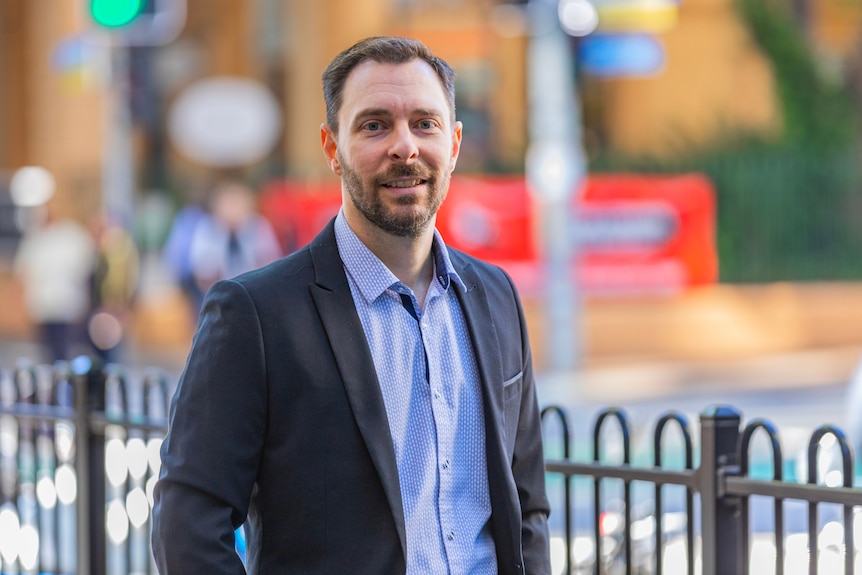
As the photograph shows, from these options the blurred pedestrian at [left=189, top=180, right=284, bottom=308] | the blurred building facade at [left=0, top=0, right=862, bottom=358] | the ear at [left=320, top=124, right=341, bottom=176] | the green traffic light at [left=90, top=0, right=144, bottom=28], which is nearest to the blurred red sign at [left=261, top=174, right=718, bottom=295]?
the blurred building facade at [left=0, top=0, right=862, bottom=358]

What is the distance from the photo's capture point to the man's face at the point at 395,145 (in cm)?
270

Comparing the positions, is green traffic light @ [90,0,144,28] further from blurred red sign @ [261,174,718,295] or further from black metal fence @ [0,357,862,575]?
blurred red sign @ [261,174,718,295]

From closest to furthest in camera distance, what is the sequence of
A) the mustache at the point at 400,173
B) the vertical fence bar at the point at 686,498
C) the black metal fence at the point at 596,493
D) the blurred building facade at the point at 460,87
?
the mustache at the point at 400,173, the black metal fence at the point at 596,493, the vertical fence bar at the point at 686,498, the blurred building facade at the point at 460,87

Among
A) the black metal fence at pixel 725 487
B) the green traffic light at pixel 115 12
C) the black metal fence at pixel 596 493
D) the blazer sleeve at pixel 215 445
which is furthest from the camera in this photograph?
the green traffic light at pixel 115 12

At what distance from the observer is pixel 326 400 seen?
8.73 ft

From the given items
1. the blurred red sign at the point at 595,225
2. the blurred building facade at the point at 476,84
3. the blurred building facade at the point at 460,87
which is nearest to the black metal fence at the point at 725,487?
the blurred building facade at the point at 460,87

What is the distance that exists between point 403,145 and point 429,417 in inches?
20.0

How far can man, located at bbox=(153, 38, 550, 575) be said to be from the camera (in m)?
2.62

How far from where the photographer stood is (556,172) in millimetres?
14523

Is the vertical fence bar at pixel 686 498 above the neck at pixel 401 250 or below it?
below

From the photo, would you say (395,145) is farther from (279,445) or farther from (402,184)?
(279,445)

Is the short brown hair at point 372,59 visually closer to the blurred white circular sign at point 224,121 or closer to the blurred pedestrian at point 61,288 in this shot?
the blurred pedestrian at point 61,288

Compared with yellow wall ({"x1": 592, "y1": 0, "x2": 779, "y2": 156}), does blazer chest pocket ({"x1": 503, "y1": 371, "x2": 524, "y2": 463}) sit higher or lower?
lower

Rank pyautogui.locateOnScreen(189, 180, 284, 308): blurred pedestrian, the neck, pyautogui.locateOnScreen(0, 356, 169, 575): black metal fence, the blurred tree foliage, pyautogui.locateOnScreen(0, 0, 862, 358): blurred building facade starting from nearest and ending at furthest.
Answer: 1. the neck
2. pyautogui.locateOnScreen(0, 356, 169, 575): black metal fence
3. pyautogui.locateOnScreen(189, 180, 284, 308): blurred pedestrian
4. the blurred tree foliage
5. pyautogui.locateOnScreen(0, 0, 862, 358): blurred building facade
